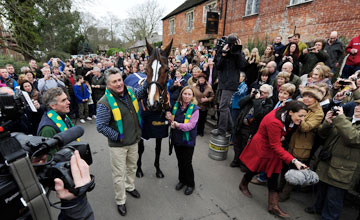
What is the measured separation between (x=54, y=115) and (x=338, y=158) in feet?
12.5

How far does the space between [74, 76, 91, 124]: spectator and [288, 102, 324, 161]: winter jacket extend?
693 centimetres

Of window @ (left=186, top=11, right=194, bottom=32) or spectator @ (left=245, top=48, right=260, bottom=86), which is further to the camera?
window @ (left=186, top=11, right=194, bottom=32)

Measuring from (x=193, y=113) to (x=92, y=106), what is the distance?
5.99m

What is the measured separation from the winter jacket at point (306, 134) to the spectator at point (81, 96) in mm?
6932

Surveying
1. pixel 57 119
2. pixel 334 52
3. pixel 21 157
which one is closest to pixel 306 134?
pixel 21 157

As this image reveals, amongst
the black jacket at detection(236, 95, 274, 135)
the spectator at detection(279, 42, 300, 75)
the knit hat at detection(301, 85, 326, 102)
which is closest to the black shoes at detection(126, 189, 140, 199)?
the black jacket at detection(236, 95, 274, 135)

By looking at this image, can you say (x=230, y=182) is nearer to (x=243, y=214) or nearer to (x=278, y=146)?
(x=243, y=214)

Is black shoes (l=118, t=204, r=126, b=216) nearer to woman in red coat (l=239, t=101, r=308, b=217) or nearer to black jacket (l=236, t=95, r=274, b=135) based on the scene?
woman in red coat (l=239, t=101, r=308, b=217)

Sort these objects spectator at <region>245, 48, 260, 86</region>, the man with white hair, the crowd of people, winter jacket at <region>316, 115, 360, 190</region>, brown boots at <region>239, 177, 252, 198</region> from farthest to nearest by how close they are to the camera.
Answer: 1. spectator at <region>245, 48, 260, 86</region>
2. the man with white hair
3. brown boots at <region>239, 177, 252, 198</region>
4. the crowd of people
5. winter jacket at <region>316, 115, 360, 190</region>

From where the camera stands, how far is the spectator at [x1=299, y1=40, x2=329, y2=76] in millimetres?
5051

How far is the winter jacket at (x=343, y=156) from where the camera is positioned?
2281mm

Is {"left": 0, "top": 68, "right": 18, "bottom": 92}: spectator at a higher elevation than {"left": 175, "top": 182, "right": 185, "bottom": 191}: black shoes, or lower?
higher

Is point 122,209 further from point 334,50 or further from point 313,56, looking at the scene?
point 334,50

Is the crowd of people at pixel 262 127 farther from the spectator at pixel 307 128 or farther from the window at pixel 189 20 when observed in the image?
the window at pixel 189 20
